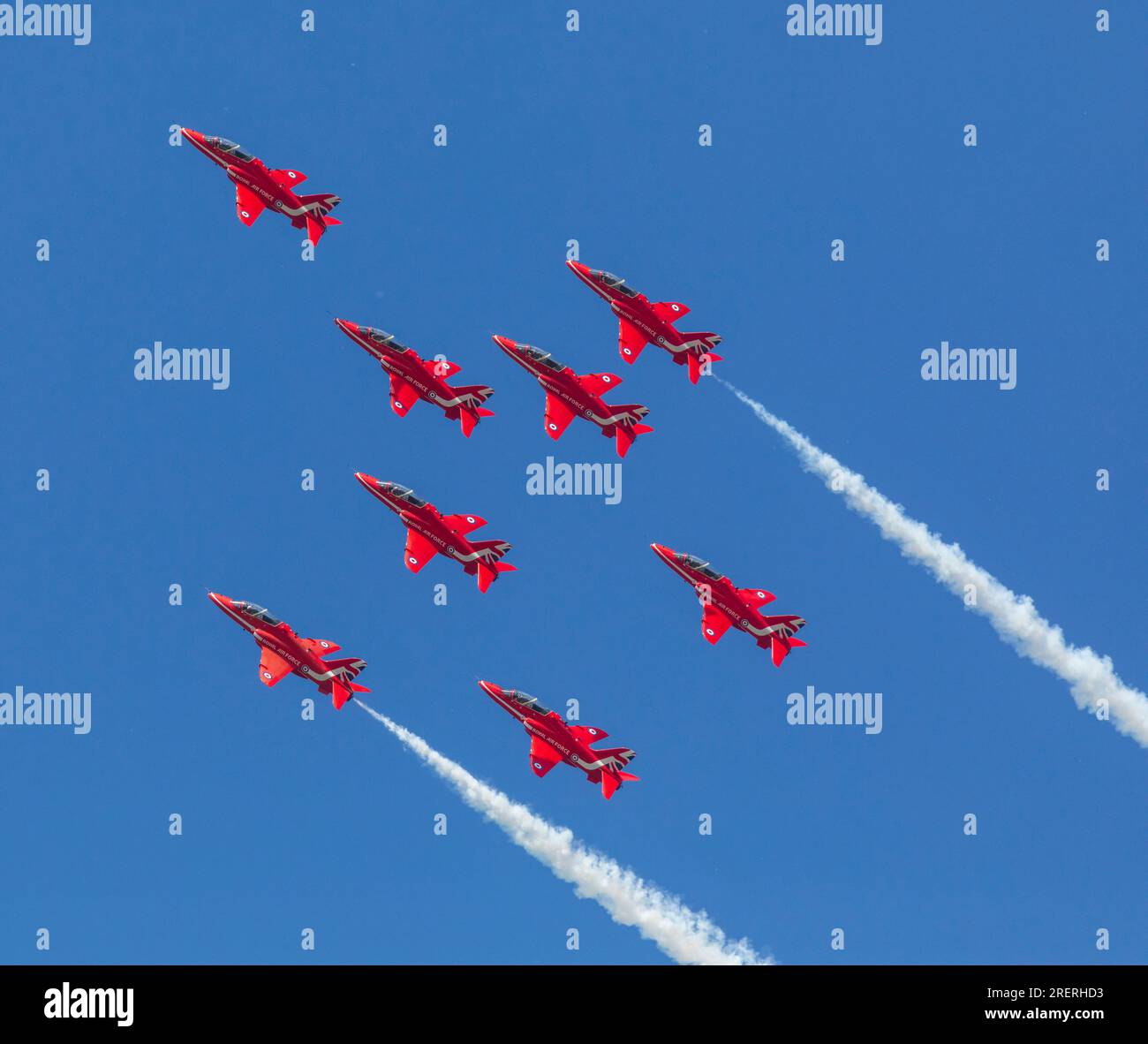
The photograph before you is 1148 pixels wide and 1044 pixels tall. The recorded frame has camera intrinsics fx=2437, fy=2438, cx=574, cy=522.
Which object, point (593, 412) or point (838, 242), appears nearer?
point (593, 412)

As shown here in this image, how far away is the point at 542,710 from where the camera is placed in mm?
112062

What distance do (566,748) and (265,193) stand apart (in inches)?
1163

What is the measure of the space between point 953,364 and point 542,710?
26.8 m

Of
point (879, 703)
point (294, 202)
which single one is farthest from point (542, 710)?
point (294, 202)

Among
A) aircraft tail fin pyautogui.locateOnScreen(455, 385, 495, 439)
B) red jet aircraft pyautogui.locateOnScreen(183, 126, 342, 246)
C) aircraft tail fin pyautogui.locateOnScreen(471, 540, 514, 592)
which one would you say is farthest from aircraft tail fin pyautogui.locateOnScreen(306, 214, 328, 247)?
aircraft tail fin pyautogui.locateOnScreen(471, 540, 514, 592)

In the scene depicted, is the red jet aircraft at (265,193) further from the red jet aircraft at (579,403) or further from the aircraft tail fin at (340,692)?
the aircraft tail fin at (340,692)

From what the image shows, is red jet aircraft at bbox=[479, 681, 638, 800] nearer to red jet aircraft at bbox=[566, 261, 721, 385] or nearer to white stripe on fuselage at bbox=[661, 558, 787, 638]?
white stripe on fuselage at bbox=[661, 558, 787, 638]

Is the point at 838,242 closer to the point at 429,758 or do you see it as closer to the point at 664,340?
the point at 664,340

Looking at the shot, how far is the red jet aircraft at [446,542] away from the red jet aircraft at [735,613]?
8.93 meters

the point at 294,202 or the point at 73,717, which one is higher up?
the point at 294,202

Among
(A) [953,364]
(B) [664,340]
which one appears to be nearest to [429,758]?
(B) [664,340]
